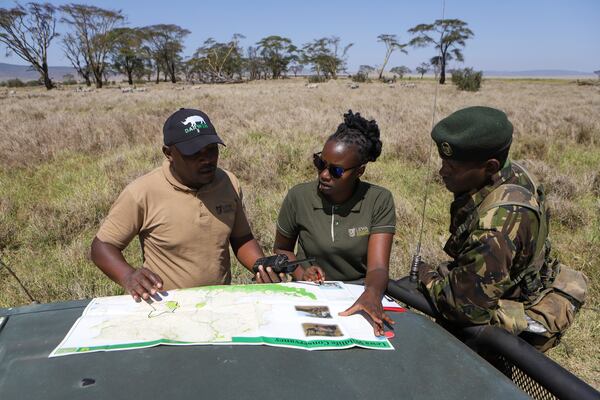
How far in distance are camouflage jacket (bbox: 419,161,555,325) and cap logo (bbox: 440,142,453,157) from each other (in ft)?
0.69

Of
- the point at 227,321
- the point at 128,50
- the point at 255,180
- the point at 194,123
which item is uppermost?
the point at 128,50

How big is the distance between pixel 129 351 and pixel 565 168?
24.6 ft

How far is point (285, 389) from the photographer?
41.8 inches

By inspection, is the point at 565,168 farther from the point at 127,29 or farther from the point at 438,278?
the point at 127,29

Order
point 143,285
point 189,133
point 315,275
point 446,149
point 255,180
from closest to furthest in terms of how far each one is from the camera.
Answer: point 143,285 → point 446,149 → point 315,275 → point 189,133 → point 255,180

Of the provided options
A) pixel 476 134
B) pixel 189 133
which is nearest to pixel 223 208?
pixel 189 133

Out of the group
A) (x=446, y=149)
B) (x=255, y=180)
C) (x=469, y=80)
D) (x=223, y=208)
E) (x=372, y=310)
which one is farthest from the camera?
(x=469, y=80)

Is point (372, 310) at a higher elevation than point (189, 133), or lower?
lower

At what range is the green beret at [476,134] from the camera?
173 centimetres

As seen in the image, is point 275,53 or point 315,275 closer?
point 315,275

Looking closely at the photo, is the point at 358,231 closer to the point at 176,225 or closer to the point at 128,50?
the point at 176,225

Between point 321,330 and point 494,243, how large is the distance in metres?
0.77

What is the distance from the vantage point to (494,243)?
65.2 inches

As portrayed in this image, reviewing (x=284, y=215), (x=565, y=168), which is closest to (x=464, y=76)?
(x=565, y=168)
